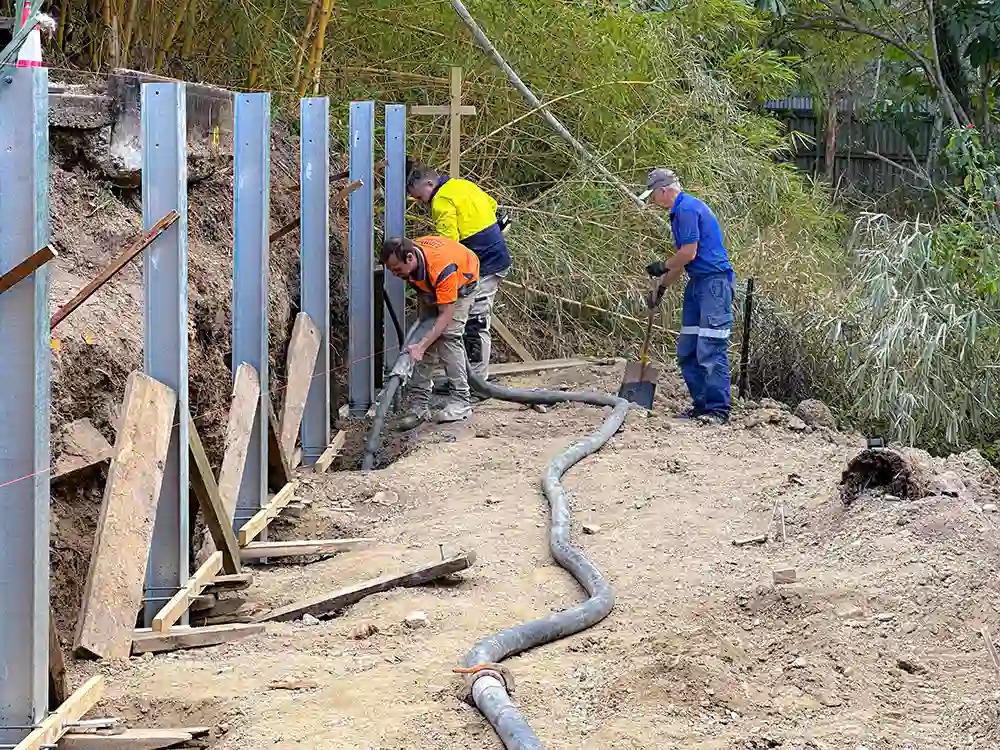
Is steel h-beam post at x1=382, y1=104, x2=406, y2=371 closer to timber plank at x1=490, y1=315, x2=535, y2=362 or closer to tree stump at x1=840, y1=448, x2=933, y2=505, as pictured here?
timber plank at x1=490, y1=315, x2=535, y2=362

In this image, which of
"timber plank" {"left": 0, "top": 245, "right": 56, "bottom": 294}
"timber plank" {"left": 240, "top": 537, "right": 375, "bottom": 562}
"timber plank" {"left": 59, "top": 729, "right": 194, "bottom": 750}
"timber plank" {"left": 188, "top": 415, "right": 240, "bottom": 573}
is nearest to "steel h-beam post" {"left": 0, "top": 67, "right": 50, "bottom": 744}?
"timber plank" {"left": 0, "top": 245, "right": 56, "bottom": 294}

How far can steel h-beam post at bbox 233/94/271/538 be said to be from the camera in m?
6.30

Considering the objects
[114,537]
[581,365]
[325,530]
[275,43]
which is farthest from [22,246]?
[581,365]

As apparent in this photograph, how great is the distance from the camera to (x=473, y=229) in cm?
985

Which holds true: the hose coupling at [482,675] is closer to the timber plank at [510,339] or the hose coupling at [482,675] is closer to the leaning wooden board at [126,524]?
the leaning wooden board at [126,524]

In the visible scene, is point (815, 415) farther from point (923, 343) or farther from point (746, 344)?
point (923, 343)

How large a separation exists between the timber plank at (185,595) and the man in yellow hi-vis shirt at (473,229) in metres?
4.46

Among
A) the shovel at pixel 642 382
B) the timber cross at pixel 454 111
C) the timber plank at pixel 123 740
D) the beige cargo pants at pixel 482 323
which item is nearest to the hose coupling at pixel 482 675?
the timber plank at pixel 123 740

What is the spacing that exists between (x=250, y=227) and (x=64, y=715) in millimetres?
2979

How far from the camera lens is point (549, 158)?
12.5 m

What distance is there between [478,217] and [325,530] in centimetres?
354

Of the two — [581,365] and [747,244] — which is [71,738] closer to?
[581,365]

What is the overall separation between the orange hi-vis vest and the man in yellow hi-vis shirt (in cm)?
65

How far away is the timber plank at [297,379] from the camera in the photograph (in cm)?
742
